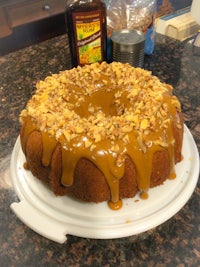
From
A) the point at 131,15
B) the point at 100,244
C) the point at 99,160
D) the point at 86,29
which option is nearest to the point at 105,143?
the point at 99,160

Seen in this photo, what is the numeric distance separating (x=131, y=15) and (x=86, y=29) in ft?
1.00

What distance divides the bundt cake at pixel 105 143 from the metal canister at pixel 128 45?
0.38m

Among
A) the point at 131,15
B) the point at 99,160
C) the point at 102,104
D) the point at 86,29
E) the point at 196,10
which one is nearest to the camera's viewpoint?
the point at 99,160

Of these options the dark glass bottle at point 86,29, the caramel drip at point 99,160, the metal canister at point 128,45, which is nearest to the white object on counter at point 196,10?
the metal canister at point 128,45

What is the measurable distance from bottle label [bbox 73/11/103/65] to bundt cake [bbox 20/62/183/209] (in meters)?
0.38

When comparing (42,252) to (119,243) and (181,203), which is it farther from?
(181,203)

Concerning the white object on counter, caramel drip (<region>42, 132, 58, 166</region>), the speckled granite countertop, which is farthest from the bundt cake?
the white object on counter

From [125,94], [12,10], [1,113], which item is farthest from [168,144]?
[12,10]

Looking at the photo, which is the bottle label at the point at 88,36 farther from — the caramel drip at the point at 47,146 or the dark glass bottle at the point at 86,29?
the caramel drip at the point at 47,146

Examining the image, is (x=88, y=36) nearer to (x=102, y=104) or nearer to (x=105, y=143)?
(x=102, y=104)

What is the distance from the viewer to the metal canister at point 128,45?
1.22 metres

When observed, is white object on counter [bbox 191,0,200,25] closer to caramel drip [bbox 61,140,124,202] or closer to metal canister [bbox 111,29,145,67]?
metal canister [bbox 111,29,145,67]

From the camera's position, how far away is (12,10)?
7.06 ft

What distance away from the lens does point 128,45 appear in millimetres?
1216
